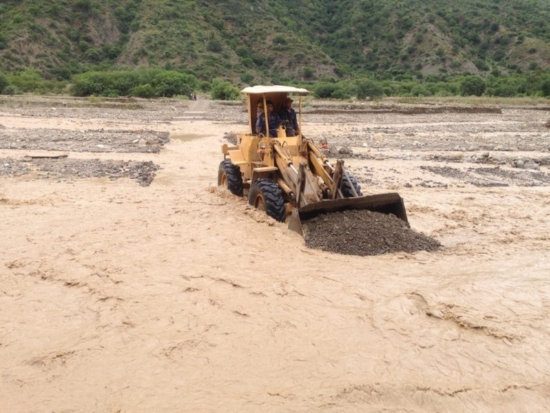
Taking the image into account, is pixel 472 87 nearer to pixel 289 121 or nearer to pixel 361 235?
pixel 289 121

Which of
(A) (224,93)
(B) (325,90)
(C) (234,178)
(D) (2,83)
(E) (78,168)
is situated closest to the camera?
(C) (234,178)

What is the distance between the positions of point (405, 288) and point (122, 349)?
129 inches

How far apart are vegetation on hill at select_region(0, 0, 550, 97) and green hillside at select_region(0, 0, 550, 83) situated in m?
0.15

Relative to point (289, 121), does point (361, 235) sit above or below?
below

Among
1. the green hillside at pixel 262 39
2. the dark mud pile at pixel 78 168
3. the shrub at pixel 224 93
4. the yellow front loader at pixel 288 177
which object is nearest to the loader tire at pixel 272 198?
the yellow front loader at pixel 288 177

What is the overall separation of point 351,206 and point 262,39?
64.3m

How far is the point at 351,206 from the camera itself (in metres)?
7.78

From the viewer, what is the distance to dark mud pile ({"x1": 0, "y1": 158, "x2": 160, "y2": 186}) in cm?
1250

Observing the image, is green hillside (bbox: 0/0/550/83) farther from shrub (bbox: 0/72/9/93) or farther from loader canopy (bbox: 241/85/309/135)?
loader canopy (bbox: 241/85/309/135)

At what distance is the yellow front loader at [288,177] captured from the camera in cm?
784

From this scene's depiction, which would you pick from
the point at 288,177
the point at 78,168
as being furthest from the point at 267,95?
the point at 78,168

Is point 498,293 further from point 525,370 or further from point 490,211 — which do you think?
point 490,211

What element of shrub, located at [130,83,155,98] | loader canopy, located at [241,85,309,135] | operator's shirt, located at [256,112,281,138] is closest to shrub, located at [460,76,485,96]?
shrub, located at [130,83,155,98]

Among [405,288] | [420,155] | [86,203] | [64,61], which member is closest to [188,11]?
[64,61]
